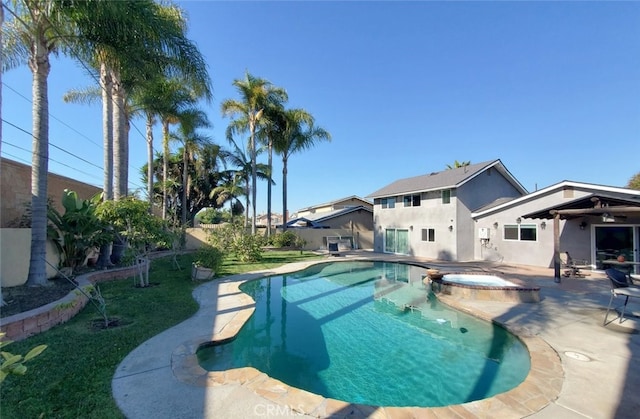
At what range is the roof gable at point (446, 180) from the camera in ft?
65.3

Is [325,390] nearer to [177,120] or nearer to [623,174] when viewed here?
[177,120]

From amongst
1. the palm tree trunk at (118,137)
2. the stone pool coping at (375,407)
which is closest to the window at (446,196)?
the stone pool coping at (375,407)

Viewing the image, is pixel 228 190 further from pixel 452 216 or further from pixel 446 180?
pixel 452 216

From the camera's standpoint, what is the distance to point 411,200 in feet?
76.1

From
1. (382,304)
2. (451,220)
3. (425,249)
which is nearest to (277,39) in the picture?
(382,304)

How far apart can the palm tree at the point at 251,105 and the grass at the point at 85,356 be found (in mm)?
16098

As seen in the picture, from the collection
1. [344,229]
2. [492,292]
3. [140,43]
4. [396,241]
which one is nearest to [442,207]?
[396,241]

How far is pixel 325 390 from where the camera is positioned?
4.80 meters

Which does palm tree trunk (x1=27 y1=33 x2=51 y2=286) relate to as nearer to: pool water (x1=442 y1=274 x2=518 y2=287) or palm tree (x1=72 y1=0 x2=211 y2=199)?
palm tree (x1=72 y1=0 x2=211 y2=199)

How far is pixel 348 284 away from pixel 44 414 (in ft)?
35.6

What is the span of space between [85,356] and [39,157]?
589 cm

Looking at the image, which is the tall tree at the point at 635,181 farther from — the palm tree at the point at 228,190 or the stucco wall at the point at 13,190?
the stucco wall at the point at 13,190

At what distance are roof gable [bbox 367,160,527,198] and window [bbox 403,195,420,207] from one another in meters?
0.58

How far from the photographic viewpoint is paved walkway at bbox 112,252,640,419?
360 centimetres
